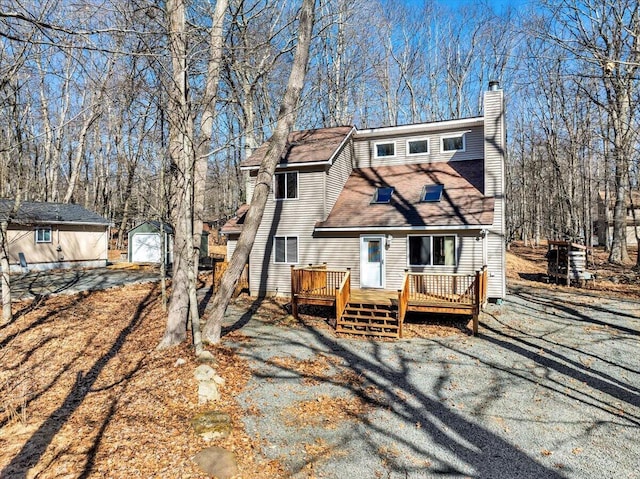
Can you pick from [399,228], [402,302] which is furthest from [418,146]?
[402,302]

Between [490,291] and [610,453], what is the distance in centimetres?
813

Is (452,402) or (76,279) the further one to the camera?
(76,279)

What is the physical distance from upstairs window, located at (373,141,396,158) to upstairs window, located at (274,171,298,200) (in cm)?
410

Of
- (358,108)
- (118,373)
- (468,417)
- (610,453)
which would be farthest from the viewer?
(358,108)

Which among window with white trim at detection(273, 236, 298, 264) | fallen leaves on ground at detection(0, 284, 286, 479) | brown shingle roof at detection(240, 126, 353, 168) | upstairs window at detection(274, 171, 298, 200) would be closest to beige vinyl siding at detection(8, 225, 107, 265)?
fallen leaves on ground at detection(0, 284, 286, 479)

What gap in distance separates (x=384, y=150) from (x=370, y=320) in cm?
831

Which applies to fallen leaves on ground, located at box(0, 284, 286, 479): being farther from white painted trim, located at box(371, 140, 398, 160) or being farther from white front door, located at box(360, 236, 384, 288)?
white painted trim, located at box(371, 140, 398, 160)

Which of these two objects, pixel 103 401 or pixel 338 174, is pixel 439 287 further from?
pixel 103 401

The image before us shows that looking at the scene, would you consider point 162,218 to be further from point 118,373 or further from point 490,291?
point 490,291

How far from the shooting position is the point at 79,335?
30.8 feet

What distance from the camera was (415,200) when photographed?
13.5 meters

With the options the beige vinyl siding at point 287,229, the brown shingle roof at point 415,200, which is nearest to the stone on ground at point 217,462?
the brown shingle roof at point 415,200

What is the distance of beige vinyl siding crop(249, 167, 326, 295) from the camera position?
13953mm

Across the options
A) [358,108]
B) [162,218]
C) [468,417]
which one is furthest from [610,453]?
[358,108]
